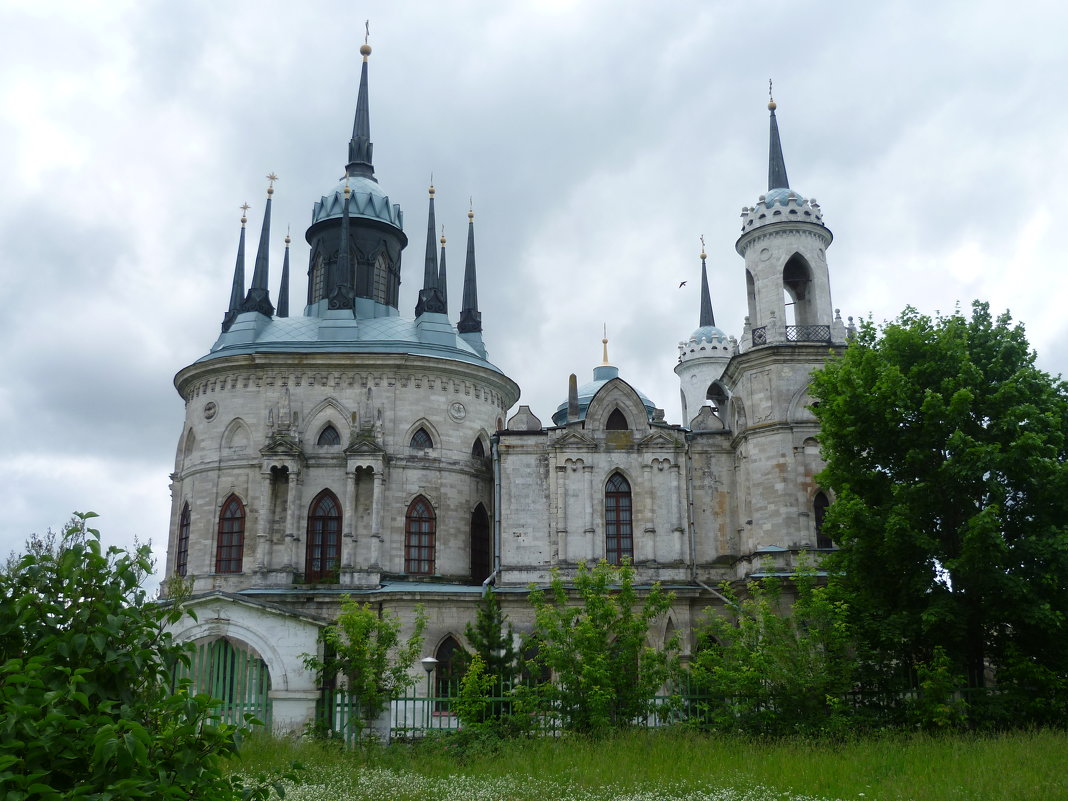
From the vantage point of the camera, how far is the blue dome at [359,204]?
41938 millimetres

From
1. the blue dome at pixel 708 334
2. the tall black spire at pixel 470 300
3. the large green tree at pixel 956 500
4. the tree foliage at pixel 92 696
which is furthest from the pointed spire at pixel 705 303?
the tree foliage at pixel 92 696

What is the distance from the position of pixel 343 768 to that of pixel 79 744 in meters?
11.0

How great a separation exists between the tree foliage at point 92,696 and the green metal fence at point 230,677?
59.7 feet

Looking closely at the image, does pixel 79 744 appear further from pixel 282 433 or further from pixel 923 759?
pixel 282 433

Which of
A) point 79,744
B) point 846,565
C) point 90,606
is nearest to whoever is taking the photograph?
point 79,744

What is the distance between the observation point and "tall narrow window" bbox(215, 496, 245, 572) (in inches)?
1346

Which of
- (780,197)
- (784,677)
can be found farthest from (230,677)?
(780,197)

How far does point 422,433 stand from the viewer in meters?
35.9

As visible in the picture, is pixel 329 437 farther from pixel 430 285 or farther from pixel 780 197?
pixel 780 197

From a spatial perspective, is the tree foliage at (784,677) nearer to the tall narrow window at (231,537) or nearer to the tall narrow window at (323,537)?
the tall narrow window at (323,537)

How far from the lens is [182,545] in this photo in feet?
117

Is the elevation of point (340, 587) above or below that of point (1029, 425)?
below

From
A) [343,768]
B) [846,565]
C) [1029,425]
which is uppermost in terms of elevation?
[1029,425]

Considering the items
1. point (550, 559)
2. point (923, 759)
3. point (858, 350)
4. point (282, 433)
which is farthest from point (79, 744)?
point (282, 433)
